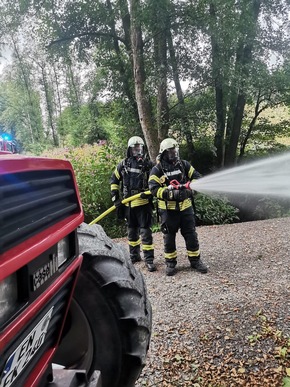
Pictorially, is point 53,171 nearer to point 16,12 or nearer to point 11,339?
point 11,339

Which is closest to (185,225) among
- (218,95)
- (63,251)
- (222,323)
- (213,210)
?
(222,323)

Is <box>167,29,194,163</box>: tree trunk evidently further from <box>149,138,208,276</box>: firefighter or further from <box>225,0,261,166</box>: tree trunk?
<box>149,138,208,276</box>: firefighter

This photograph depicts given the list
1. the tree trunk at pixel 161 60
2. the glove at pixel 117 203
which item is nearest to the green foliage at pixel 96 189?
the tree trunk at pixel 161 60

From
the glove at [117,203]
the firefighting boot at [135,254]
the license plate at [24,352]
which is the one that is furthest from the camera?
the firefighting boot at [135,254]

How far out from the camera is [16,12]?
37.9 feet

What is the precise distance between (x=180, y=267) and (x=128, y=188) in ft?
5.80

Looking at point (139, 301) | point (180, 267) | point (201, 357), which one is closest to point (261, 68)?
point (180, 267)

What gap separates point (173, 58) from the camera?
11.2m

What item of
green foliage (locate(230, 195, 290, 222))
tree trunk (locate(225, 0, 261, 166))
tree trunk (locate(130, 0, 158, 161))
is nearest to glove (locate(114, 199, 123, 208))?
tree trunk (locate(130, 0, 158, 161))

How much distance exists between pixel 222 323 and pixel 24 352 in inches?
125

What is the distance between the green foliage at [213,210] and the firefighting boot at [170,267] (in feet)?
17.7

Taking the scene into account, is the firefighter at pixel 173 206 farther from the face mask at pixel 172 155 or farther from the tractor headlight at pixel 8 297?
the tractor headlight at pixel 8 297

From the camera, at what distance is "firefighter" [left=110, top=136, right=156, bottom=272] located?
22.3 ft

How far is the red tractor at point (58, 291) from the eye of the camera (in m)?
1.19
